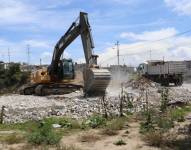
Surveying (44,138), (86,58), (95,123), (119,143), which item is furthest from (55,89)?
(119,143)

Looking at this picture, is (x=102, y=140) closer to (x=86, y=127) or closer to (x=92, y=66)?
(x=86, y=127)

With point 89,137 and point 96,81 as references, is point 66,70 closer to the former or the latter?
point 96,81

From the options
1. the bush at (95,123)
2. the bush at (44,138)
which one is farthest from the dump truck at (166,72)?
the bush at (44,138)

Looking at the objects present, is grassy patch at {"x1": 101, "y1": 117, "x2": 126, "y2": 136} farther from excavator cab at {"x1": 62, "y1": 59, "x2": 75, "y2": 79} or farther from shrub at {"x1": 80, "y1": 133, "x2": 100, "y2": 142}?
excavator cab at {"x1": 62, "y1": 59, "x2": 75, "y2": 79}

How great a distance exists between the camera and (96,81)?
3294 cm

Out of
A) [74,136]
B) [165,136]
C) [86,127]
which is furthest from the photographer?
[86,127]

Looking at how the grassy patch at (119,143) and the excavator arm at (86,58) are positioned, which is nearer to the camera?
the grassy patch at (119,143)

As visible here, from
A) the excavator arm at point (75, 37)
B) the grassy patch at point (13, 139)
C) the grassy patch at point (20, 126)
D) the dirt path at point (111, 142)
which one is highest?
the excavator arm at point (75, 37)

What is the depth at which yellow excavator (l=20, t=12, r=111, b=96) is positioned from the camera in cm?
3345

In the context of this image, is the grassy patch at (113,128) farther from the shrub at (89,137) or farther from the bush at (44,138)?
the bush at (44,138)

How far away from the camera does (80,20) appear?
119ft

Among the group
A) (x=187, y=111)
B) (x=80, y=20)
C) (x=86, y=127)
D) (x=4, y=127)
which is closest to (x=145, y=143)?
(x=86, y=127)

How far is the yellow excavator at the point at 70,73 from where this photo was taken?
33453 mm

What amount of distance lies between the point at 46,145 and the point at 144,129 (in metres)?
3.75
